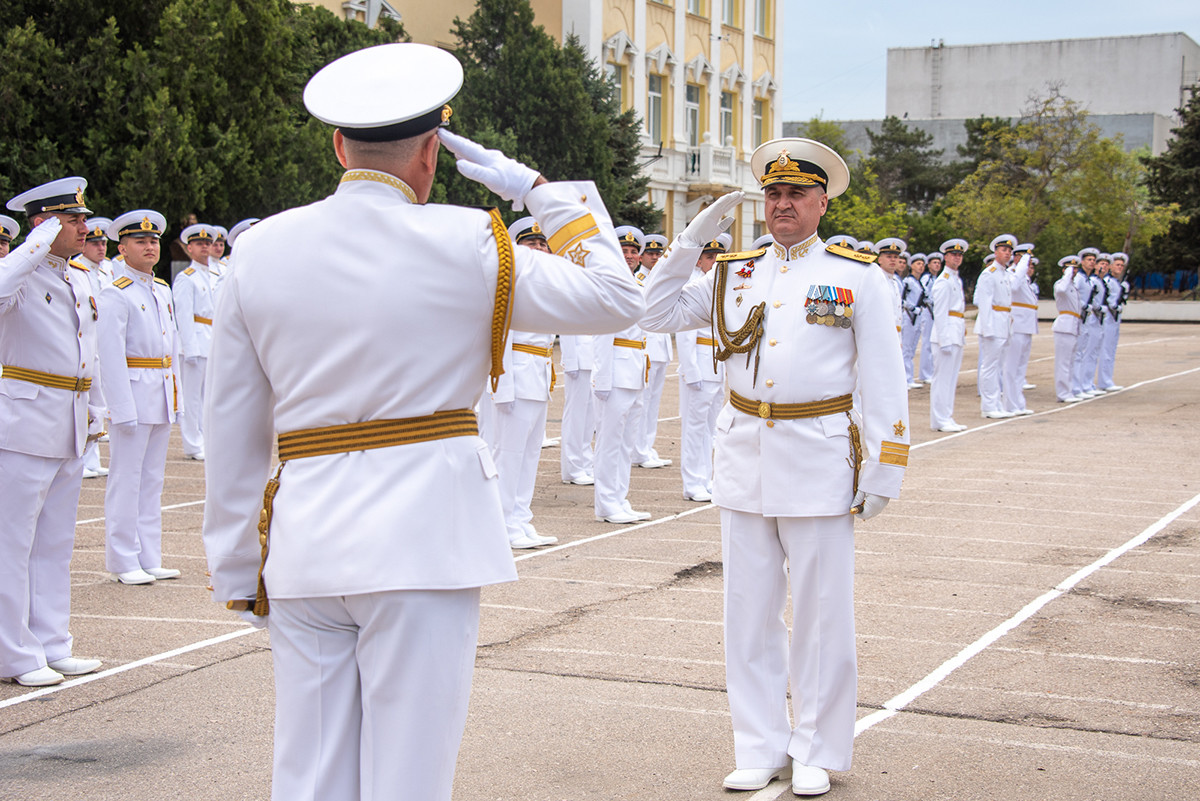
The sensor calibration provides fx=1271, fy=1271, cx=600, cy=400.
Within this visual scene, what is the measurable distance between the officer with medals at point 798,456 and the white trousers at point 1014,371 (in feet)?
46.1

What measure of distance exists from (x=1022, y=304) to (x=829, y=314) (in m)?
15.4

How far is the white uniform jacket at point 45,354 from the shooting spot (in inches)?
236

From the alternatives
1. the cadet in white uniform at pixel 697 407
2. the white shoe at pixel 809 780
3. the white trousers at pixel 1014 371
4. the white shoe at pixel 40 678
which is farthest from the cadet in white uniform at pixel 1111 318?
the white shoe at pixel 40 678

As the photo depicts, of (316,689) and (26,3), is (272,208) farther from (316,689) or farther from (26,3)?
(316,689)

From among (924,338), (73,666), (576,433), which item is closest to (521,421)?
(576,433)

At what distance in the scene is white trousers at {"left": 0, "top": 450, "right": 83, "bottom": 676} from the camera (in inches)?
230

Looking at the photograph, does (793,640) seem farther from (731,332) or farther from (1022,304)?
(1022,304)

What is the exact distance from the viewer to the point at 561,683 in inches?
223

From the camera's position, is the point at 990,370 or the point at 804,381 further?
the point at 990,370

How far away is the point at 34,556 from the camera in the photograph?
612 cm

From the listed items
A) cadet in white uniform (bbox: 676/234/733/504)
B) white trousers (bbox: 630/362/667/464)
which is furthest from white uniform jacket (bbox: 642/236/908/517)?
white trousers (bbox: 630/362/667/464)

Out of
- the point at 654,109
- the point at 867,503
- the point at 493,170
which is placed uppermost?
the point at 654,109

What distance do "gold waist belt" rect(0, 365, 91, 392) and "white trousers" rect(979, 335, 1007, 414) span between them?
1416 cm

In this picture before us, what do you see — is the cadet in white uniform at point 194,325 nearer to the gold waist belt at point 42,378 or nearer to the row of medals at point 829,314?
the gold waist belt at point 42,378
